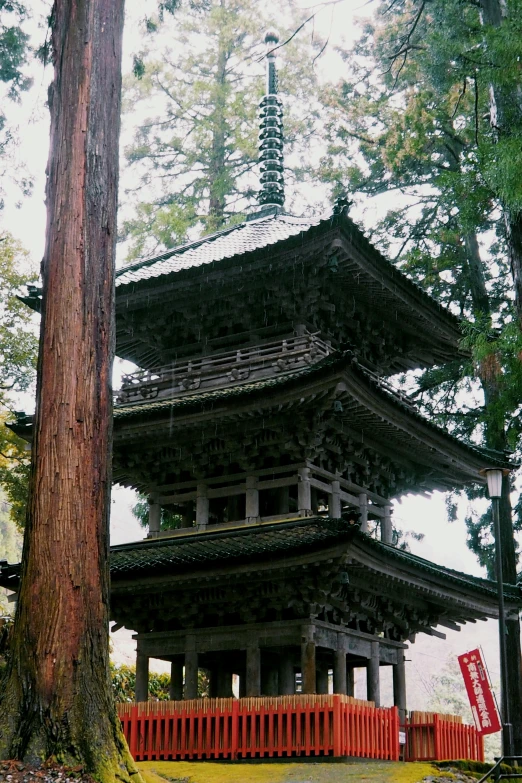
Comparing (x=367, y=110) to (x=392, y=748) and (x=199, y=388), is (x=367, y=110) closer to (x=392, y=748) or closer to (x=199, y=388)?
(x=199, y=388)

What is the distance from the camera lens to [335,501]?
14.5m

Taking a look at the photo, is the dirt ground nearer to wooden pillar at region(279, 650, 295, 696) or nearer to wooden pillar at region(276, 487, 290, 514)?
wooden pillar at region(279, 650, 295, 696)

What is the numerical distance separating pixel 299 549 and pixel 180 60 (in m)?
23.0

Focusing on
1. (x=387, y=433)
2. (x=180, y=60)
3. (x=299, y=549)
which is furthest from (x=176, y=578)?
(x=180, y=60)

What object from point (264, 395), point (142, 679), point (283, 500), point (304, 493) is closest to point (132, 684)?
point (142, 679)

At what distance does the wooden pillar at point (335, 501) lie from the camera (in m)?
14.4

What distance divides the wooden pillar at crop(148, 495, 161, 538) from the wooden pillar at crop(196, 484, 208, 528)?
2.97ft

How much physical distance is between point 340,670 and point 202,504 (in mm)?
3477

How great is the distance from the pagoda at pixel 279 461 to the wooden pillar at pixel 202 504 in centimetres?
3

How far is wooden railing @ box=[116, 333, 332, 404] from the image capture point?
1437 cm

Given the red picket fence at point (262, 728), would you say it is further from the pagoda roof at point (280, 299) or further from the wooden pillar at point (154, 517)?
the pagoda roof at point (280, 299)

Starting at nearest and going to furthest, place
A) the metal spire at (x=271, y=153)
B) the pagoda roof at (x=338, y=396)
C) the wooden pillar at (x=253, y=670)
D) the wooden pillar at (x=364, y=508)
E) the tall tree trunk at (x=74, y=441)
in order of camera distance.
Answer: the tall tree trunk at (x=74, y=441), the pagoda roof at (x=338, y=396), the wooden pillar at (x=253, y=670), the wooden pillar at (x=364, y=508), the metal spire at (x=271, y=153)

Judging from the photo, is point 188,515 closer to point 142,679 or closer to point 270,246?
point 142,679

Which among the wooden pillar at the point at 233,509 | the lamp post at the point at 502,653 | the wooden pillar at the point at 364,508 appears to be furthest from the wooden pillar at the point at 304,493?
the lamp post at the point at 502,653
